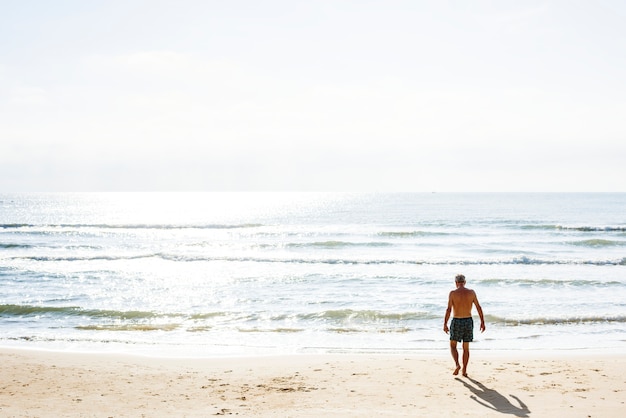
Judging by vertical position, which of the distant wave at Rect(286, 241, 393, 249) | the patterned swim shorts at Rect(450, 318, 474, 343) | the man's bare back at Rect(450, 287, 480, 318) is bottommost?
the distant wave at Rect(286, 241, 393, 249)

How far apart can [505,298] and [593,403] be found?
1074cm

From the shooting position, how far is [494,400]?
7508mm

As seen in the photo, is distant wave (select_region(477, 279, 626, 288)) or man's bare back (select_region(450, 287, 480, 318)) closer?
man's bare back (select_region(450, 287, 480, 318))

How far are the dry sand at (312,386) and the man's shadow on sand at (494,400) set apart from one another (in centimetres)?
1

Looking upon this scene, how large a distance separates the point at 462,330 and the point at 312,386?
8.87 feet

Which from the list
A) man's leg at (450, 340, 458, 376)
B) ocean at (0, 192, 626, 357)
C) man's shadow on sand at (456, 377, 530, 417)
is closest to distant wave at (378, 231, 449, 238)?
ocean at (0, 192, 626, 357)

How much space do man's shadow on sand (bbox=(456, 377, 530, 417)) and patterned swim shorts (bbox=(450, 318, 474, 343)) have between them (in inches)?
29.5

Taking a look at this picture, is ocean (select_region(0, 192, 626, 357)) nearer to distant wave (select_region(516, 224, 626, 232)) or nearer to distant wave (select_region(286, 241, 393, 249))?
distant wave (select_region(286, 241, 393, 249))

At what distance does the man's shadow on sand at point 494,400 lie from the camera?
6988 mm

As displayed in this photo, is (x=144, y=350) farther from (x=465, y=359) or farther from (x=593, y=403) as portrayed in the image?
(x=593, y=403)

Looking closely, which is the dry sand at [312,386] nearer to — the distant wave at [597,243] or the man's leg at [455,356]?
the man's leg at [455,356]

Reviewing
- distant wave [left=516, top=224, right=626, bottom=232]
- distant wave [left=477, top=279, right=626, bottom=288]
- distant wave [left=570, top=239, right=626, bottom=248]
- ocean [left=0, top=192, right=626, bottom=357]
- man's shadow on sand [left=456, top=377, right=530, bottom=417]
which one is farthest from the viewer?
distant wave [left=516, top=224, right=626, bottom=232]

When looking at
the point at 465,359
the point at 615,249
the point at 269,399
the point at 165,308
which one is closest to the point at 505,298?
the point at 465,359

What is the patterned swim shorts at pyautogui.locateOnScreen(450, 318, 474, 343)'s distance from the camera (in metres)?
8.93
